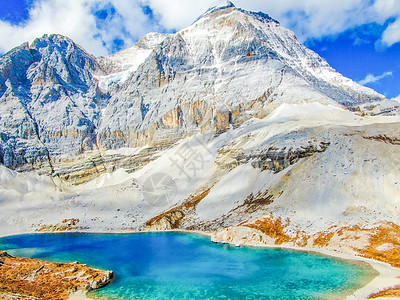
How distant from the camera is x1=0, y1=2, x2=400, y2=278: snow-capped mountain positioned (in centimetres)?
5578

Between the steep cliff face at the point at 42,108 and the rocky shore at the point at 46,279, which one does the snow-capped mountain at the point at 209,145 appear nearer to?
the steep cliff face at the point at 42,108

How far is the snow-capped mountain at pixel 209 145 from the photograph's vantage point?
5578cm

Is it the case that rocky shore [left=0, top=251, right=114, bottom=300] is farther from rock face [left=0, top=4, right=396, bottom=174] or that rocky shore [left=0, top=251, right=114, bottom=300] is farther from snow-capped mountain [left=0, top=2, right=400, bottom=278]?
rock face [left=0, top=4, right=396, bottom=174]

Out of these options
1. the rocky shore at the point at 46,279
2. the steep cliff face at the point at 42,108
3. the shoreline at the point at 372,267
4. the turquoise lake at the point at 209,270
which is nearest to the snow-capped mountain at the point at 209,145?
the steep cliff face at the point at 42,108

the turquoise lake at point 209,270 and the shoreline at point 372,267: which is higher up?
the shoreline at point 372,267

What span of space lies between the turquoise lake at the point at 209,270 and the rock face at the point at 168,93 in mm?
75758

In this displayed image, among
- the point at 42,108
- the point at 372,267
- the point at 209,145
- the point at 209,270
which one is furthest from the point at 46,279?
the point at 42,108

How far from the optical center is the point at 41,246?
223ft

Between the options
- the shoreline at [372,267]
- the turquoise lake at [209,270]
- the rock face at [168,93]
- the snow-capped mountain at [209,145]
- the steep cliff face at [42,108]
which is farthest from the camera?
the steep cliff face at [42,108]

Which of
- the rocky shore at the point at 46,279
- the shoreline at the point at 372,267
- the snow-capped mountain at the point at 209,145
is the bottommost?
the rocky shore at the point at 46,279

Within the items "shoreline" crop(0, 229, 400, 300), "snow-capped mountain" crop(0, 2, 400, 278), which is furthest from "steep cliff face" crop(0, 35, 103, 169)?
"shoreline" crop(0, 229, 400, 300)

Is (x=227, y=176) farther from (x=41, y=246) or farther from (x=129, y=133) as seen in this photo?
(x=129, y=133)

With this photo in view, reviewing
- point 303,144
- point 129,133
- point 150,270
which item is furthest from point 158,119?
point 150,270

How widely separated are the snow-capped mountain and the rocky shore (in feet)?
91.8
